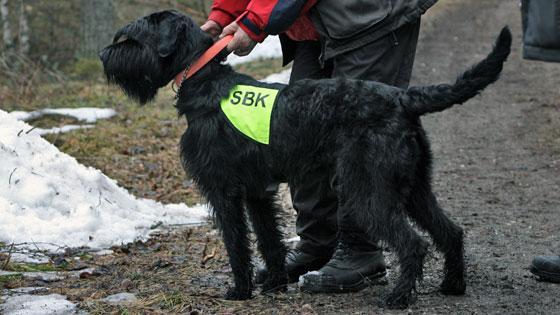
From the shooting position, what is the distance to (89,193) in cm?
618

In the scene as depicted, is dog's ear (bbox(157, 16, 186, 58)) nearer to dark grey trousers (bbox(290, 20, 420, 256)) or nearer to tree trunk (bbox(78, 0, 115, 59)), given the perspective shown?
dark grey trousers (bbox(290, 20, 420, 256))

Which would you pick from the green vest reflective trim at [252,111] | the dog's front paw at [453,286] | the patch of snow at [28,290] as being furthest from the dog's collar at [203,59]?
the dog's front paw at [453,286]

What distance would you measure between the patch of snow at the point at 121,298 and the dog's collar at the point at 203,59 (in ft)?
3.94

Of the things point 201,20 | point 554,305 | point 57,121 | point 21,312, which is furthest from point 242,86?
point 201,20

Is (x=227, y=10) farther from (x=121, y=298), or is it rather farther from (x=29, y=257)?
(x=29, y=257)

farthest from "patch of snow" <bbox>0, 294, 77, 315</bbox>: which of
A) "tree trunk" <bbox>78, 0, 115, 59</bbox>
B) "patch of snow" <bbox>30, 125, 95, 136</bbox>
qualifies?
"tree trunk" <bbox>78, 0, 115, 59</bbox>

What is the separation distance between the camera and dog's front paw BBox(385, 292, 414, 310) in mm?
4031

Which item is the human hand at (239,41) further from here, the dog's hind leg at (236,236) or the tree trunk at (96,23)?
the tree trunk at (96,23)

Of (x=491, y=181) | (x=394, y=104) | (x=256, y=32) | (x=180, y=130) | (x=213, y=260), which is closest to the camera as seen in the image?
(x=394, y=104)

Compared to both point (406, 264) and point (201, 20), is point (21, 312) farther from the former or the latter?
point (201, 20)

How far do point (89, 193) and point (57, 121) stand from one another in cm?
383

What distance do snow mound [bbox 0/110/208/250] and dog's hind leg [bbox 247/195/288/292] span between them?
1608mm

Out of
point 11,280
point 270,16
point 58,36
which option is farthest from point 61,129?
point 58,36

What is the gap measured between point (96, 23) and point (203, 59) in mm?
10495
